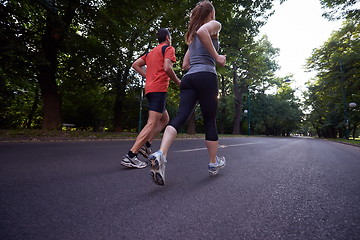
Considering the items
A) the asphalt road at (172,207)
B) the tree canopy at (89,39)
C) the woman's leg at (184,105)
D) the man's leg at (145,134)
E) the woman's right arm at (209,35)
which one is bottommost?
the asphalt road at (172,207)

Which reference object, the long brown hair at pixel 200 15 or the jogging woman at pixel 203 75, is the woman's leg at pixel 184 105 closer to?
the jogging woman at pixel 203 75

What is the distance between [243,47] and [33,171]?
1465 centimetres

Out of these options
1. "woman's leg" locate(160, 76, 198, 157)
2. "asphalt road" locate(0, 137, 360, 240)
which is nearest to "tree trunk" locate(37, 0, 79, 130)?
"asphalt road" locate(0, 137, 360, 240)

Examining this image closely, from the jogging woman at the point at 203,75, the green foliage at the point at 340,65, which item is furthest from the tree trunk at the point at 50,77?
the green foliage at the point at 340,65

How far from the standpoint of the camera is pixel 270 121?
38688 millimetres

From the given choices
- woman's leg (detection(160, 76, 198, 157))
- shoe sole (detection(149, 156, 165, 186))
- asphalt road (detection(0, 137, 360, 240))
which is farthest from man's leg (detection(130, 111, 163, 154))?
shoe sole (detection(149, 156, 165, 186))

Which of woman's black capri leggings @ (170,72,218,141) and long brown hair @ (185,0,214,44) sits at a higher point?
long brown hair @ (185,0,214,44)

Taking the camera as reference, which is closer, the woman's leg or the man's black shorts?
the woman's leg

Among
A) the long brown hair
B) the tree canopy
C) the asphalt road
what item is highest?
the tree canopy

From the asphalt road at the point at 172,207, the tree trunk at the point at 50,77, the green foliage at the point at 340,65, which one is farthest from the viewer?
the green foliage at the point at 340,65

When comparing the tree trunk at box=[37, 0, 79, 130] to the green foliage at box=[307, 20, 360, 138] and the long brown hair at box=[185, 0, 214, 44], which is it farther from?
the green foliage at box=[307, 20, 360, 138]

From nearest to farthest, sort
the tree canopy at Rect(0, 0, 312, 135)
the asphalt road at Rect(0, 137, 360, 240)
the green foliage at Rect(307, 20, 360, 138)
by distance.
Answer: the asphalt road at Rect(0, 137, 360, 240), the tree canopy at Rect(0, 0, 312, 135), the green foliage at Rect(307, 20, 360, 138)

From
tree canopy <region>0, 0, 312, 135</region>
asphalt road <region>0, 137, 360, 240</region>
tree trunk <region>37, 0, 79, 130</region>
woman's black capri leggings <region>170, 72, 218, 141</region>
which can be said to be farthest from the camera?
tree trunk <region>37, 0, 79, 130</region>

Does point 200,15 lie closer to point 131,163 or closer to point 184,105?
point 184,105
